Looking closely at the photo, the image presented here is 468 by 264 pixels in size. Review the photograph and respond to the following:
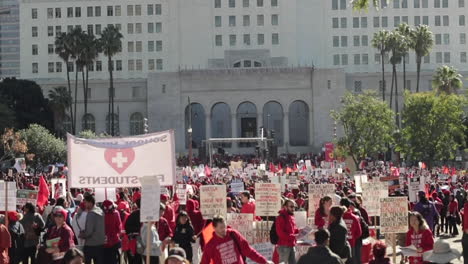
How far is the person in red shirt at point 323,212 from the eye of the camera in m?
16.7

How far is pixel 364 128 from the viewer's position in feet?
239

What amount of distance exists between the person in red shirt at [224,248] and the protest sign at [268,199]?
880 centimetres

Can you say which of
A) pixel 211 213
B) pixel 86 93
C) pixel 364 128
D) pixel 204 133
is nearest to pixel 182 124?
pixel 204 133

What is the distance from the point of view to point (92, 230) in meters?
16.5

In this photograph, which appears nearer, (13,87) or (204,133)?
(13,87)

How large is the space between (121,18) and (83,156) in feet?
308

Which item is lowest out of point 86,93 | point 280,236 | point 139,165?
point 280,236

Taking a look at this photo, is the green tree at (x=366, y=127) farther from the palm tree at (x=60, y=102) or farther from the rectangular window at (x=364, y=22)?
the rectangular window at (x=364, y=22)

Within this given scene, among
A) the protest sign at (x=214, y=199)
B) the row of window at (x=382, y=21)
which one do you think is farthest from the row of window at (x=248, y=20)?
the protest sign at (x=214, y=199)

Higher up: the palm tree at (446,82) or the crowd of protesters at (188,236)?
the palm tree at (446,82)

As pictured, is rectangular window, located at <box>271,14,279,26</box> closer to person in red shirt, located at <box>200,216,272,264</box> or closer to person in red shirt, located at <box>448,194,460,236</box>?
person in red shirt, located at <box>448,194,460,236</box>

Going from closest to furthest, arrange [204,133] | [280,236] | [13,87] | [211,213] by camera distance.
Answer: [280,236] → [211,213] → [13,87] → [204,133]

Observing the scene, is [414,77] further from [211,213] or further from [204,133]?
[211,213]

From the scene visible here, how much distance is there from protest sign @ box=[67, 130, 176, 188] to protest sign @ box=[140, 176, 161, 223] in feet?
1.42
